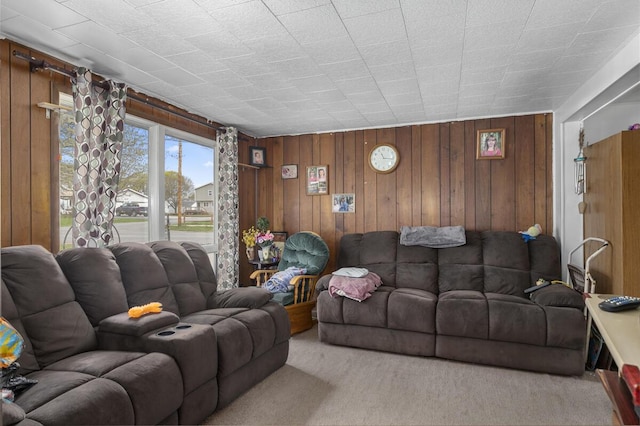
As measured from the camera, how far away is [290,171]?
5203mm

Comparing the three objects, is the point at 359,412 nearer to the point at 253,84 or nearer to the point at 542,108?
the point at 253,84

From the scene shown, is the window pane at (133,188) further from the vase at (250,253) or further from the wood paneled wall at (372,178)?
the vase at (250,253)

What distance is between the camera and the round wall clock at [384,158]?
4.65 metres

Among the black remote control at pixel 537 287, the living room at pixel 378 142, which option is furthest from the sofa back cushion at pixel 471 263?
the living room at pixel 378 142

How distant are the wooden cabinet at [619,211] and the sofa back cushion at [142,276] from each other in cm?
345

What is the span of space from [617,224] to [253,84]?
3.18 m

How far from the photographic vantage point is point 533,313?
3.03m

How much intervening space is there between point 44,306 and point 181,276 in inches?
41.2

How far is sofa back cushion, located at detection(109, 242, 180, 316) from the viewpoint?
2.66 meters

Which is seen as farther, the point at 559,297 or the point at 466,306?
the point at 466,306

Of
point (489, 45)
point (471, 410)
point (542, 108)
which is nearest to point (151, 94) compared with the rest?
point (489, 45)

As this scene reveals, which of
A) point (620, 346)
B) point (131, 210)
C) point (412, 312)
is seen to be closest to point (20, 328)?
point (131, 210)

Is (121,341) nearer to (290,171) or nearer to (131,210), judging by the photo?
(131,210)

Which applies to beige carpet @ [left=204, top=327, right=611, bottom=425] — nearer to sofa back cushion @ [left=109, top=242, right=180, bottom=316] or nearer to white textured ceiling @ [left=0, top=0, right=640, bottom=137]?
sofa back cushion @ [left=109, top=242, right=180, bottom=316]
